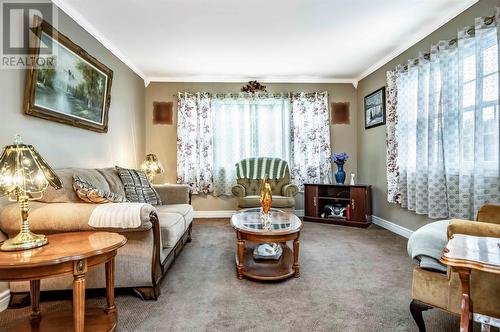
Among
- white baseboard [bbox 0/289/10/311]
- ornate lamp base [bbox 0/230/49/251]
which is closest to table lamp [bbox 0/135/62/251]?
ornate lamp base [bbox 0/230/49/251]

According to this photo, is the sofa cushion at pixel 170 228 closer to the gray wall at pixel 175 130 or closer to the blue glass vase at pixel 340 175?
the gray wall at pixel 175 130

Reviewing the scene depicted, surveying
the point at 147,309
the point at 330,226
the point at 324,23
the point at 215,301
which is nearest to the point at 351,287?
the point at 215,301

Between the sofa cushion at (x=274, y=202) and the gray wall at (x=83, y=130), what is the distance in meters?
1.83

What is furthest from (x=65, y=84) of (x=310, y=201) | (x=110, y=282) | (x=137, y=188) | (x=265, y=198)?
(x=310, y=201)

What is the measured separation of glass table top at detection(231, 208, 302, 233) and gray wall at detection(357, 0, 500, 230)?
5.93ft

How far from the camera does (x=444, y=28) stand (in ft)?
9.93

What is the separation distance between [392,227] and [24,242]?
4117 millimetres

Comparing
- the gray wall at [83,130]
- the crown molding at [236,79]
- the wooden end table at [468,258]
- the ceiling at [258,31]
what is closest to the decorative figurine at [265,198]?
the wooden end table at [468,258]

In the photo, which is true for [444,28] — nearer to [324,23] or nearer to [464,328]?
[324,23]

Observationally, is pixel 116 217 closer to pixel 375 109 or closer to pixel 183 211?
A: pixel 183 211

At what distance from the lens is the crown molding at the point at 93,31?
262 centimetres

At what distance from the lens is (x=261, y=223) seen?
2527 mm

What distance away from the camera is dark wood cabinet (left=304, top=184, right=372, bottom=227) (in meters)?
4.29

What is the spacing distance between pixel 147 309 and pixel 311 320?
1.07 m
